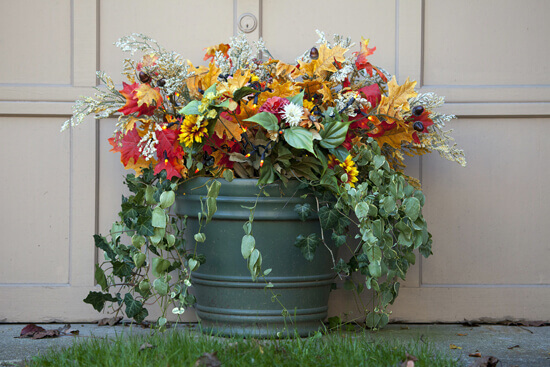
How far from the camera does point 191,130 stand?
1.80m

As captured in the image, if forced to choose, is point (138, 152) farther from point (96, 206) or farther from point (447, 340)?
point (447, 340)

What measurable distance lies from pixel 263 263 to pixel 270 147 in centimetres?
36

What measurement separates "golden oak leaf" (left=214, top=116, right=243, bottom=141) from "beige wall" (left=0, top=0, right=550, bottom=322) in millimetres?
569

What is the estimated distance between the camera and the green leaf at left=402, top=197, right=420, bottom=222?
70.6 inches

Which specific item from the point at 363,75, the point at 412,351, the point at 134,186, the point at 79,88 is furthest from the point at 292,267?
the point at 79,88

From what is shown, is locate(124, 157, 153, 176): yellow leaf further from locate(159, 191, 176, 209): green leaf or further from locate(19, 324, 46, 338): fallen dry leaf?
locate(19, 324, 46, 338): fallen dry leaf

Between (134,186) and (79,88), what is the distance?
0.50 metres

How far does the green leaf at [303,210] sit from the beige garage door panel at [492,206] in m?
0.67

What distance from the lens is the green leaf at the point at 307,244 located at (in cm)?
183

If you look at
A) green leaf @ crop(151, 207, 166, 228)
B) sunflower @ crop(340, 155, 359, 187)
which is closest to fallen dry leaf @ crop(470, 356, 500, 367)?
sunflower @ crop(340, 155, 359, 187)

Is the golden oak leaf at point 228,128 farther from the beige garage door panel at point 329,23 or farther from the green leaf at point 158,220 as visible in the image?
the beige garage door panel at point 329,23

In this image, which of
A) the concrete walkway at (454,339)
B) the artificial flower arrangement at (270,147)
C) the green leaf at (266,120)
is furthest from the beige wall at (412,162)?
the green leaf at (266,120)

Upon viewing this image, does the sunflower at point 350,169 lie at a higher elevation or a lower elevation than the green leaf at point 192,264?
higher

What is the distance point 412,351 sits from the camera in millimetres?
1616
